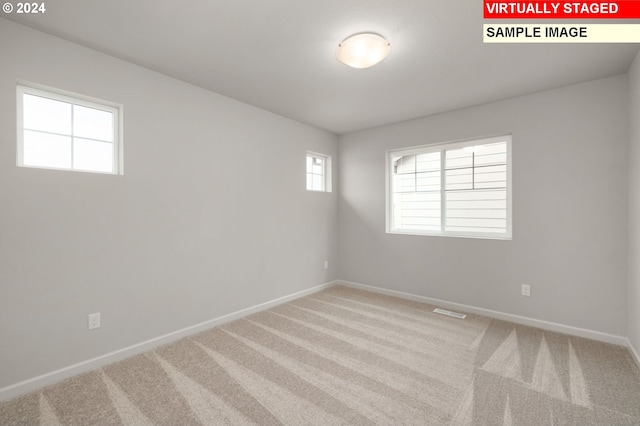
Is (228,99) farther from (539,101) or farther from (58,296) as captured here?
(539,101)

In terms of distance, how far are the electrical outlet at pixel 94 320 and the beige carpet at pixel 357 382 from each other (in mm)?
355

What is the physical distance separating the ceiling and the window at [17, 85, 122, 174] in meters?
0.49

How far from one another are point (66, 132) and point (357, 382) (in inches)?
120

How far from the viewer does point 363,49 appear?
81.4 inches

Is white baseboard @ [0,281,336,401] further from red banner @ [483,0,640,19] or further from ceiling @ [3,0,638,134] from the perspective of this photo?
red banner @ [483,0,640,19]

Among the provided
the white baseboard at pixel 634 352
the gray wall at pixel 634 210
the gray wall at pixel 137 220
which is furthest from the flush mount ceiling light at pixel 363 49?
the white baseboard at pixel 634 352

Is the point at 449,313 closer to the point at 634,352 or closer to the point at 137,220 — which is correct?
the point at 634,352

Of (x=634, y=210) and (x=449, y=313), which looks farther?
(x=449, y=313)

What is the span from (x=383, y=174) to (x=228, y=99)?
2452 mm

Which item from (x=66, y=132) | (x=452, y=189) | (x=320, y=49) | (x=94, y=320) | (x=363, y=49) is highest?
(x=320, y=49)

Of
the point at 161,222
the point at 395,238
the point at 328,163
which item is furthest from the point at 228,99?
the point at 395,238

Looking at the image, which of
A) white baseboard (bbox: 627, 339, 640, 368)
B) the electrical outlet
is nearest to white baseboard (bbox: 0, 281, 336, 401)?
the electrical outlet

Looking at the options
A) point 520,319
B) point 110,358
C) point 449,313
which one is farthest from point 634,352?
point 110,358

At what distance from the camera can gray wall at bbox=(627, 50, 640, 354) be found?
2.28 m
